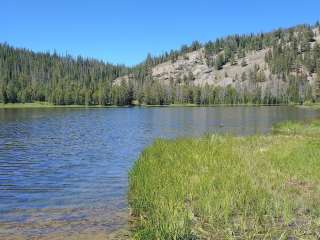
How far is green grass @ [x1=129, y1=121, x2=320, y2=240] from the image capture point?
17.5m

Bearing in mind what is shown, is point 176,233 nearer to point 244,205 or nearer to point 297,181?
point 244,205

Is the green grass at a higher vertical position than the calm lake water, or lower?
higher

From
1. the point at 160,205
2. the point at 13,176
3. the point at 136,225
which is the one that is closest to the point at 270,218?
the point at 160,205

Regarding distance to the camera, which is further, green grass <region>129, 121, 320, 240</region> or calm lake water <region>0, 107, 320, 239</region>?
calm lake water <region>0, 107, 320, 239</region>

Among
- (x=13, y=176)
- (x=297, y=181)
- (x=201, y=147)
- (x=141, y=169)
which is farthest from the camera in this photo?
(x=201, y=147)

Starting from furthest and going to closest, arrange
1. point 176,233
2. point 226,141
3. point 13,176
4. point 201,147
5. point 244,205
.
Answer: point 226,141
point 201,147
point 13,176
point 244,205
point 176,233

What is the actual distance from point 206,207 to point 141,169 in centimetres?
1011

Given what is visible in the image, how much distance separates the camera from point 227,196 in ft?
68.8

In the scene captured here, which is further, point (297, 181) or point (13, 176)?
point (13, 176)

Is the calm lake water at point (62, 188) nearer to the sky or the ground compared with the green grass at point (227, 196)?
nearer to the ground

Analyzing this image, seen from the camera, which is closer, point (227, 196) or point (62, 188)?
point (227, 196)

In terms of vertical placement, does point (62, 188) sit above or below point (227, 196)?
below

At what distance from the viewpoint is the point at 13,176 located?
3644cm

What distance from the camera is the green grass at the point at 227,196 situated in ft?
57.4
